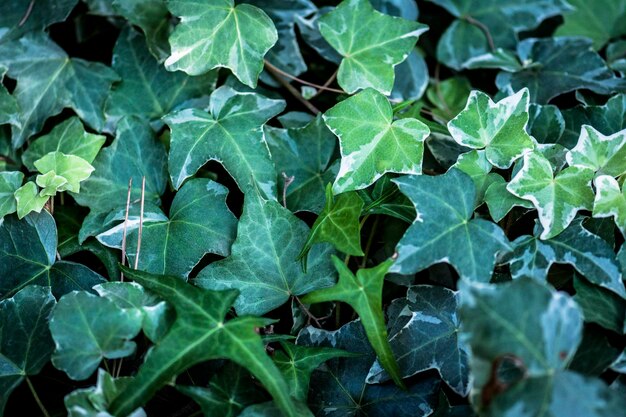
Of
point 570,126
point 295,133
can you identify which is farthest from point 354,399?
point 570,126

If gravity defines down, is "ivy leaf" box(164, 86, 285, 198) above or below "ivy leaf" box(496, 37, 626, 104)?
below

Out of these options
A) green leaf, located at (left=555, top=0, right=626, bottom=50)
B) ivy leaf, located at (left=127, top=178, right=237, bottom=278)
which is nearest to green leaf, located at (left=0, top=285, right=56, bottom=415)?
ivy leaf, located at (left=127, top=178, right=237, bottom=278)

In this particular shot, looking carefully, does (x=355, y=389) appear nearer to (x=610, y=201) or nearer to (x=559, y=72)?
(x=610, y=201)

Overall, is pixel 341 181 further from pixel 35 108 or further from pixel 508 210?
pixel 35 108

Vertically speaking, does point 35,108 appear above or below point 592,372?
above

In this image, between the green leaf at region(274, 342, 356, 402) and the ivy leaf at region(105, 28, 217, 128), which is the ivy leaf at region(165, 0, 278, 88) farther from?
the green leaf at region(274, 342, 356, 402)

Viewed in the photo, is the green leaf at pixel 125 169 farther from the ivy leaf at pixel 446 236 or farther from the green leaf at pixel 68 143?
the ivy leaf at pixel 446 236

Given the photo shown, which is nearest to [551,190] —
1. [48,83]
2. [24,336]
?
[24,336]
